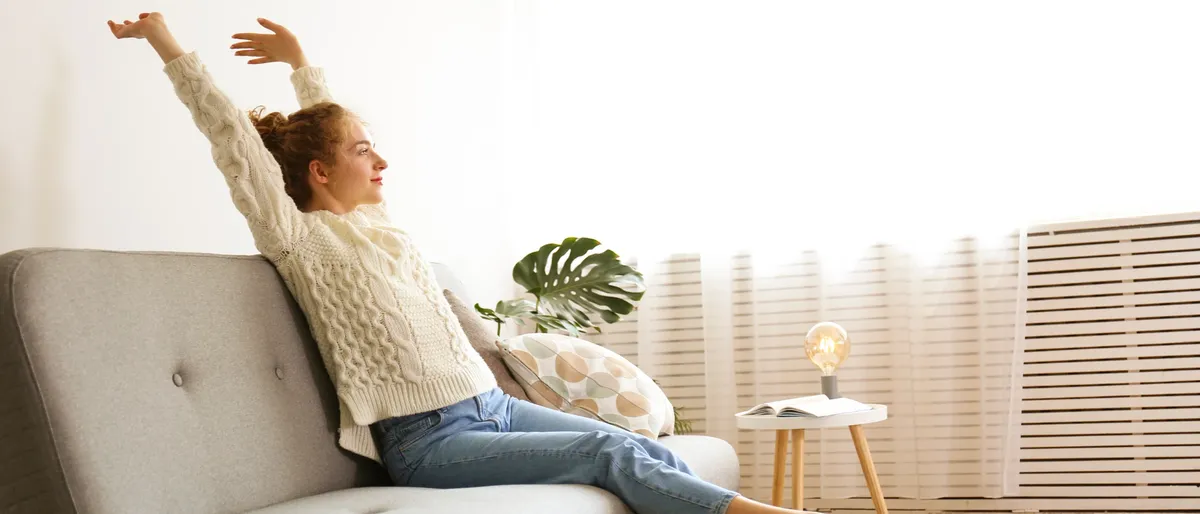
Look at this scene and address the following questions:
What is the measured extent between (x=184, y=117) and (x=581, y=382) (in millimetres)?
954

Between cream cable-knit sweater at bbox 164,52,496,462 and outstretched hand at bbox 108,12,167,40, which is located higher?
outstretched hand at bbox 108,12,167,40

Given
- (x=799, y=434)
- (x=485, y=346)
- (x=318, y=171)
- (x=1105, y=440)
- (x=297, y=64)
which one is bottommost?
(x=1105, y=440)

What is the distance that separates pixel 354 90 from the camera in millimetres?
2463

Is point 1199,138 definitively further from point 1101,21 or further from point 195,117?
point 195,117

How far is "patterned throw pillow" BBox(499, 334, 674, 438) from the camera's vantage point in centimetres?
208

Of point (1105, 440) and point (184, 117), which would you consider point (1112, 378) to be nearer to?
point (1105, 440)

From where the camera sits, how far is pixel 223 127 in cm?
155

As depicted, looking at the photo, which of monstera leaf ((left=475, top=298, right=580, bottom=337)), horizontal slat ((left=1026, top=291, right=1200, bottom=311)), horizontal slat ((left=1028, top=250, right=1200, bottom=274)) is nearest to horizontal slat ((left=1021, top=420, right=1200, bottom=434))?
horizontal slat ((left=1026, top=291, right=1200, bottom=311))

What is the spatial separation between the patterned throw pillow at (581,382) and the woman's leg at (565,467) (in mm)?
487

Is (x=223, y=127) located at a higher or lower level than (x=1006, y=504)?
higher

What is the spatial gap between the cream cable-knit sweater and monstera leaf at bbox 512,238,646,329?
4.01 ft

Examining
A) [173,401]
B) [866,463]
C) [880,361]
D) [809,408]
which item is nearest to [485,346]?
[809,408]

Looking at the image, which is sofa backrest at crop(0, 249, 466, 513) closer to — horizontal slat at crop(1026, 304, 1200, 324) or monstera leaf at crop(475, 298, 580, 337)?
monstera leaf at crop(475, 298, 580, 337)

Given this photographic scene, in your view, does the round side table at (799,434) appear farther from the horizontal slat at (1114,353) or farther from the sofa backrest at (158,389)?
the sofa backrest at (158,389)
